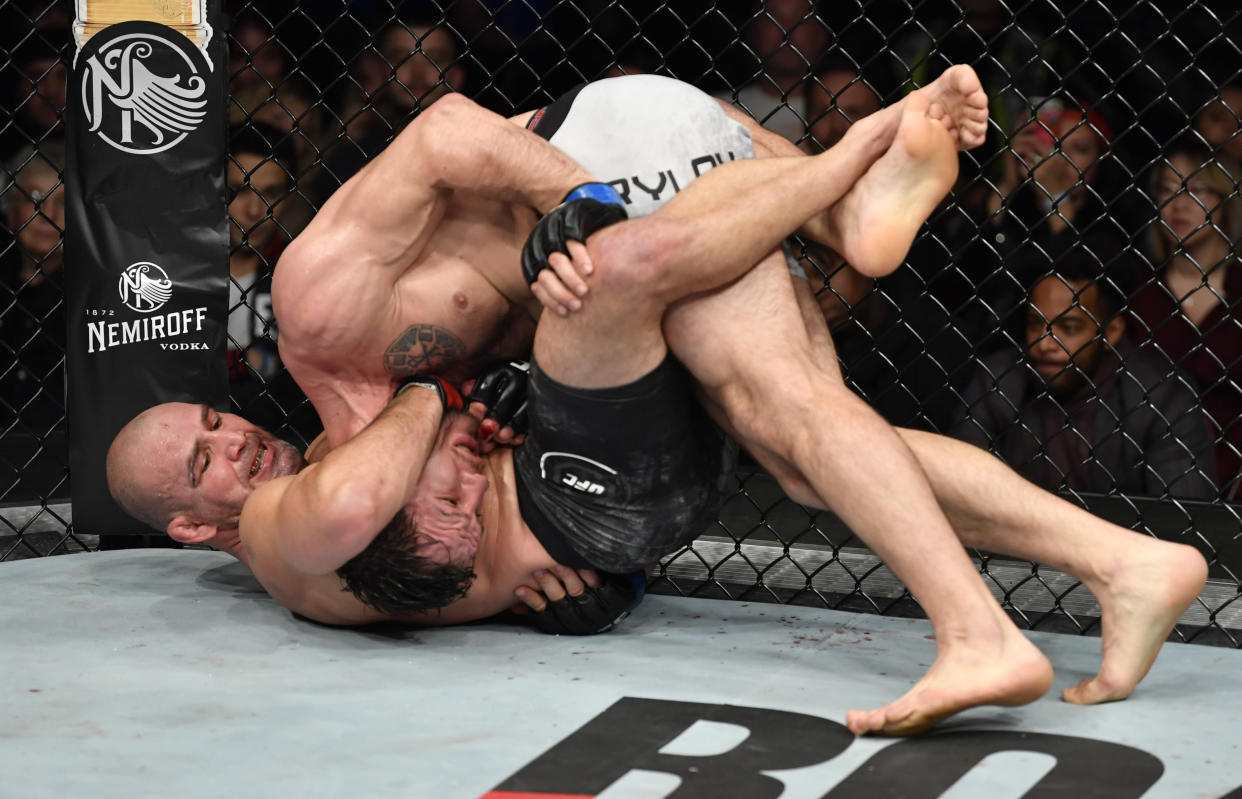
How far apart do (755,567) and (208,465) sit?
2.94 feet

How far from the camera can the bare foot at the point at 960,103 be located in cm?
170

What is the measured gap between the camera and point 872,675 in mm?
1744

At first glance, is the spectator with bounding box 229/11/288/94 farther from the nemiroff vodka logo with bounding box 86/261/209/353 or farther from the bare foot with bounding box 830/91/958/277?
the bare foot with bounding box 830/91/958/277

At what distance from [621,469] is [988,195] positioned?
4.07 feet

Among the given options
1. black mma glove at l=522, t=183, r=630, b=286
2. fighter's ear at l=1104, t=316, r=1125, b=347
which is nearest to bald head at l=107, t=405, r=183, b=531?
black mma glove at l=522, t=183, r=630, b=286

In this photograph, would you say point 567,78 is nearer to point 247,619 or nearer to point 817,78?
point 817,78

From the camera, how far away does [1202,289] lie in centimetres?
264

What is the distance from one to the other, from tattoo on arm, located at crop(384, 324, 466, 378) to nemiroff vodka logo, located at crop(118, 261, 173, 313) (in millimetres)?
547

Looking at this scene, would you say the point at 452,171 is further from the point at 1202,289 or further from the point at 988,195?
the point at 1202,289

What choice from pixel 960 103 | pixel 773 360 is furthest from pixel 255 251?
pixel 960 103

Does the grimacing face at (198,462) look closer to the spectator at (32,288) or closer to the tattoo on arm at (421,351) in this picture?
the tattoo on arm at (421,351)

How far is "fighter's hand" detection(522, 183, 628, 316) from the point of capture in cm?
165

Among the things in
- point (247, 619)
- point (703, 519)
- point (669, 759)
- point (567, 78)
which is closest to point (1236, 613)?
point (703, 519)

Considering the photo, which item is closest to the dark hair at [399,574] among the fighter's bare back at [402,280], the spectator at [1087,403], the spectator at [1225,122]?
the fighter's bare back at [402,280]
